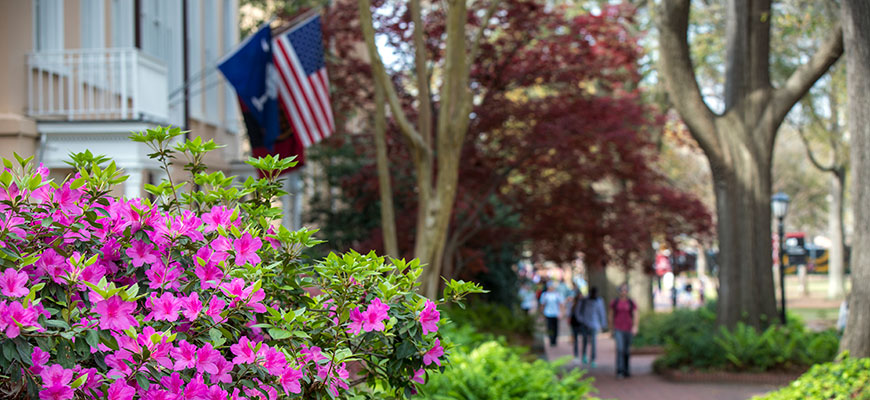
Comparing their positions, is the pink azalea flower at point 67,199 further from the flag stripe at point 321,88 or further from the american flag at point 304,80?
the flag stripe at point 321,88

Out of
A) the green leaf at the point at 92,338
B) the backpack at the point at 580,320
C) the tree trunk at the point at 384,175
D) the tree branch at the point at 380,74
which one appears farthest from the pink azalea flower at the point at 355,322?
the backpack at the point at 580,320

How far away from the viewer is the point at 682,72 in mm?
15883

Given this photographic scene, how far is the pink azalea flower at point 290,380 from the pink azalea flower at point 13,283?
93cm

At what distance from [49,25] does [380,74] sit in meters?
4.05

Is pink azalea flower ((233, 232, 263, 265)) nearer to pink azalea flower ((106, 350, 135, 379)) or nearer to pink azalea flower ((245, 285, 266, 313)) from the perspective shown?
pink azalea flower ((245, 285, 266, 313))

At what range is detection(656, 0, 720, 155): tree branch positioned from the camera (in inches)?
603

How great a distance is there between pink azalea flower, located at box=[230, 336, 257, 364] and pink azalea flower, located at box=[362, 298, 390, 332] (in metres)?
0.47

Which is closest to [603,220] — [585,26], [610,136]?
[610,136]

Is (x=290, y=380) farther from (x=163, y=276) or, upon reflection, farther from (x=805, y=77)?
(x=805, y=77)

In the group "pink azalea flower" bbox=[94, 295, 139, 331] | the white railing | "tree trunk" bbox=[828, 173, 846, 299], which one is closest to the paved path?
the white railing

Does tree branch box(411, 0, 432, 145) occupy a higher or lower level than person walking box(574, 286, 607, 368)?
higher

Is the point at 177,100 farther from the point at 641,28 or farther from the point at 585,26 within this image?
the point at 641,28

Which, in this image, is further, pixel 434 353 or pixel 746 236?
pixel 746 236

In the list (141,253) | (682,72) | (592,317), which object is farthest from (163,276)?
(592,317)
